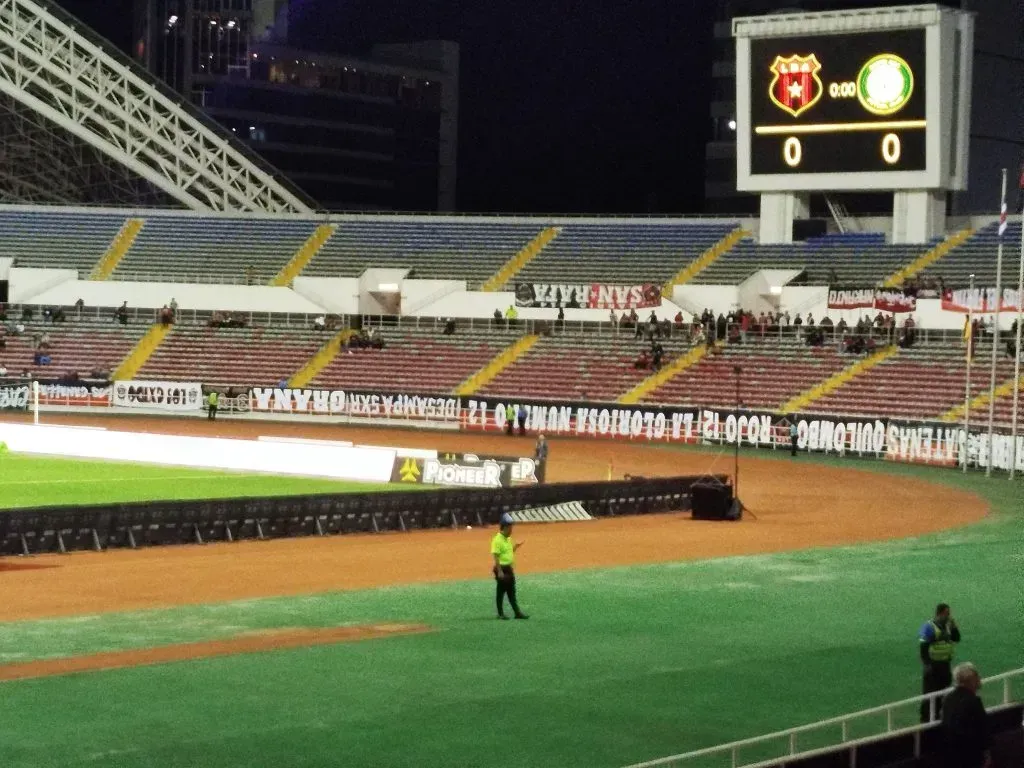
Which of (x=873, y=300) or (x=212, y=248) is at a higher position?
(x=212, y=248)

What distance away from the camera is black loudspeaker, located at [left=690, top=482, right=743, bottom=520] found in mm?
39375

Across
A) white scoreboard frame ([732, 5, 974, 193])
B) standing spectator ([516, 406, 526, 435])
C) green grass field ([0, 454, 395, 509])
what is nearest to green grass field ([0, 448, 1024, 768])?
green grass field ([0, 454, 395, 509])

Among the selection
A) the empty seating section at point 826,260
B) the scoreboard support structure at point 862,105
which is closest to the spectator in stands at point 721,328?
the empty seating section at point 826,260

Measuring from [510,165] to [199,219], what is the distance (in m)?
44.5

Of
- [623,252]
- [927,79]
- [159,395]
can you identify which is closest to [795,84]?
[927,79]

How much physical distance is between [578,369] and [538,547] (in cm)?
3240

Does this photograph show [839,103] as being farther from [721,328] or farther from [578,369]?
[578,369]

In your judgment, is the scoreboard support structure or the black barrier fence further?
the scoreboard support structure

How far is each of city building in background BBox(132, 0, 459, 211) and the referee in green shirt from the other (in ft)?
343

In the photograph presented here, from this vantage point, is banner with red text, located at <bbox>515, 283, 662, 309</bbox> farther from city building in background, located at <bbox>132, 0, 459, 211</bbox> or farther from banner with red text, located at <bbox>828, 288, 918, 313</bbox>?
city building in background, located at <bbox>132, 0, 459, 211</bbox>

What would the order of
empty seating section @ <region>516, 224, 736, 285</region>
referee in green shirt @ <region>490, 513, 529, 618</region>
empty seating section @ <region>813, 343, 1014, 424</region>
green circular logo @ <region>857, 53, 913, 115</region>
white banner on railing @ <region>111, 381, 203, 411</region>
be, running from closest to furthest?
referee in green shirt @ <region>490, 513, 529, 618</region> < empty seating section @ <region>813, 343, 1014, 424</region> < green circular logo @ <region>857, 53, 913, 115</region> < white banner on railing @ <region>111, 381, 203, 411</region> < empty seating section @ <region>516, 224, 736, 285</region>

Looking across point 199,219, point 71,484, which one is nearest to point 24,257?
point 199,219

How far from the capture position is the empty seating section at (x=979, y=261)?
6109 centimetres

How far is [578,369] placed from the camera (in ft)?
217
